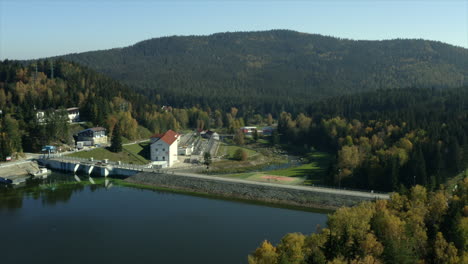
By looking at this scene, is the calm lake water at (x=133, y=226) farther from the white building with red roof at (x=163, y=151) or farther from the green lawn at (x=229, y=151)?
the green lawn at (x=229, y=151)

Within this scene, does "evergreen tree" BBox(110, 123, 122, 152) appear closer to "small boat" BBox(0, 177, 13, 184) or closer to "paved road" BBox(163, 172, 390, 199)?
"small boat" BBox(0, 177, 13, 184)

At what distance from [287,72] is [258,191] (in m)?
134

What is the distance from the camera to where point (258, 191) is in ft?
125

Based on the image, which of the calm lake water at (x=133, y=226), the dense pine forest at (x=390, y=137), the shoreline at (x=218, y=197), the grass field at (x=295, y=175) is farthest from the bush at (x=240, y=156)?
the calm lake water at (x=133, y=226)

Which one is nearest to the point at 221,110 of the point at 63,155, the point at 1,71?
the point at 1,71

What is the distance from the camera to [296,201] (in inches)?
1411

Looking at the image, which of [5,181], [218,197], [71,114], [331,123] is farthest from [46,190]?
[331,123]

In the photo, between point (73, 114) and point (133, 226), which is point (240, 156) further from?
point (133, 226)

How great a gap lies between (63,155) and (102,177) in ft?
27.1

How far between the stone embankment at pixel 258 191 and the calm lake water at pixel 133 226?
5.92 feet

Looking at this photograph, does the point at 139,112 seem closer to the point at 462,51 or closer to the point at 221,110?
the point at 221,110

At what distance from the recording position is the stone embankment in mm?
34969

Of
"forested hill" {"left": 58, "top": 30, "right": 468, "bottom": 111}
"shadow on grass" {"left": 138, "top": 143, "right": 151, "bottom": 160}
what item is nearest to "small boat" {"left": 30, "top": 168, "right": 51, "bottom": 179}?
"shadow on grass" {"left": 138, "top": 143, "right": 151, "bottom": 160}

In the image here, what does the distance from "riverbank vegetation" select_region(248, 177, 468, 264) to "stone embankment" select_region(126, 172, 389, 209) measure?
9467 millimetres
